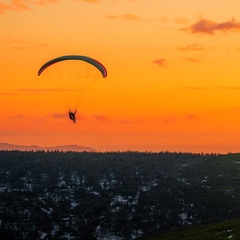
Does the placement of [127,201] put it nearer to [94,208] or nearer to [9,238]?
[94,208]

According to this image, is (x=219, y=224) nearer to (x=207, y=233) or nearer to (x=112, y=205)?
(x=207, y=233)

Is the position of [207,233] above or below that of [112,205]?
below

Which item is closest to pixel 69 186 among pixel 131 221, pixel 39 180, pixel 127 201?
pixel 39 180

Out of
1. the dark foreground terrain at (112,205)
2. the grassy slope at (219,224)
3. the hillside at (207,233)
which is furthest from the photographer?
the dark foreground terrain at (112,205)

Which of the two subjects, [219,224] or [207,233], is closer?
[207,233]

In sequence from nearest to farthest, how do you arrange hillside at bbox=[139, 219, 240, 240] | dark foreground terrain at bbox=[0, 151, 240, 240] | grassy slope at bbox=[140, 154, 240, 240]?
hillside at bbox=[139, 219, 240, 240], grassy slope at bbox=[140, 154, 240, 240], dark foreground terrain at bbox=[0, 151, 240, 240]

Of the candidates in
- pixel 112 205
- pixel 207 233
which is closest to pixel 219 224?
pixel 207 233

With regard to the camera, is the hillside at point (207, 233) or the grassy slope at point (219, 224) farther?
the grassy slope at point (219, 224)

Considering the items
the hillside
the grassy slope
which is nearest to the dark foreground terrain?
the grassy slope

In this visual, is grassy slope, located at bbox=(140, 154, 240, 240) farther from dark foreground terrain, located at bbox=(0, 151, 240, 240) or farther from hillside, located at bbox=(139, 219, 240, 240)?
dark foreground terrain, located at bbox=(0, 151, 240, 240)

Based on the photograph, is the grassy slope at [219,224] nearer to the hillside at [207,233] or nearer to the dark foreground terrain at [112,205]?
A: the hillside at [207,233]

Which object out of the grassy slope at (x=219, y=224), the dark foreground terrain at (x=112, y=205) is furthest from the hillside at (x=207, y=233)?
the dark foreground terrain at (x=112, y=205)
